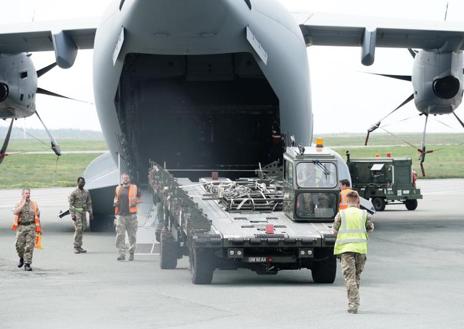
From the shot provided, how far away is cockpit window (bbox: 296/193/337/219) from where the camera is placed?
1520 centimetres

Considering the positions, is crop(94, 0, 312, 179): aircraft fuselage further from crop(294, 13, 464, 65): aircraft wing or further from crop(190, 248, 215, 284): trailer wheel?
crop(190, 248, 215, 284): trailer wheel

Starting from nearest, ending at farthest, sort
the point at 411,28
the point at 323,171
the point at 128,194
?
the point at 323,171 → the point at 128,194 → the point at 411,28

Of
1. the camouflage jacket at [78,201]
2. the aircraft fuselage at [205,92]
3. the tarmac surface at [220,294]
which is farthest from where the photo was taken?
the camouflage jacket at [78,201]

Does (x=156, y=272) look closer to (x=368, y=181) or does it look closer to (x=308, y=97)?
(x=308, y=97)

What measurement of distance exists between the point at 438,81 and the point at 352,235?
41.9 ft

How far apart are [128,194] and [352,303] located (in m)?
7.49

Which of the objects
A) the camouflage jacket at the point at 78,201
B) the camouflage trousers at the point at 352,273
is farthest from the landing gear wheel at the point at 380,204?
the camouflage trousers at the point at 352,273

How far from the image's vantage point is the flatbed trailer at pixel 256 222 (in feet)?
46.1

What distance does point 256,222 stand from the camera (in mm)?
15031

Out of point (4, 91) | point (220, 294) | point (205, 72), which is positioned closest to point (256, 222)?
point (220, 294)

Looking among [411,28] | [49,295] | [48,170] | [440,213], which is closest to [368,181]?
[440,213]

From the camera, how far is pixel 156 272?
1611cm

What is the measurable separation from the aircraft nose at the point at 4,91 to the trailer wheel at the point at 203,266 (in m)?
10.8

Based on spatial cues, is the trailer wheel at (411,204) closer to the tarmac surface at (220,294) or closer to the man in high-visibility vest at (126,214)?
the tarmac surface at (220,294)
